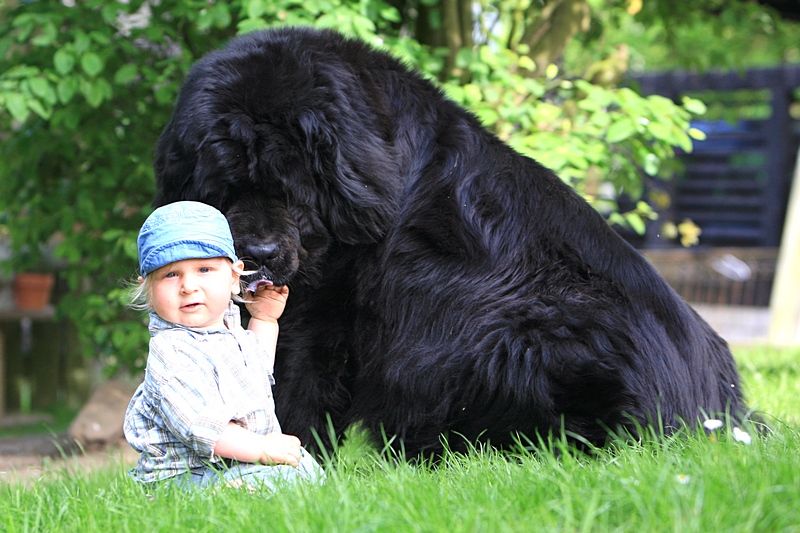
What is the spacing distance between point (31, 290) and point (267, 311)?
20.7 ft

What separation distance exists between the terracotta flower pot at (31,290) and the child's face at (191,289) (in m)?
6.30

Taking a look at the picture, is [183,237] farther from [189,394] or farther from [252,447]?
[252,447]

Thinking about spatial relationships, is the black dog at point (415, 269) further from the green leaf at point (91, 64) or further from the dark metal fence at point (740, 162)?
the dark metal fence at point (740, 162)

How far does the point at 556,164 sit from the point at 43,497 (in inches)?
95.5

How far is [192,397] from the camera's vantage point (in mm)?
2295

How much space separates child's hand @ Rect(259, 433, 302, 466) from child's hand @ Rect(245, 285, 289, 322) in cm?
40

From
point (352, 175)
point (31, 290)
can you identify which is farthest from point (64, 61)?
point (31, 290)

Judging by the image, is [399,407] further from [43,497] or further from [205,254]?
[43,497]

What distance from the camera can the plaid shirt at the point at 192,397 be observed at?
2.29 metres

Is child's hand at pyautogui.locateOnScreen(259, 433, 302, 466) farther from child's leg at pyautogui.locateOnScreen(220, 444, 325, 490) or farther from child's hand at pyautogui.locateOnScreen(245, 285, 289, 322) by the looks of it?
child's hand at pyautogui.locateOnScreen(245, 285, 289, 322)

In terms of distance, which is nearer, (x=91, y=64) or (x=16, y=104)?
(x=16, y=104)

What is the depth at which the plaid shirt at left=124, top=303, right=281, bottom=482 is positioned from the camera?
229 centimetres

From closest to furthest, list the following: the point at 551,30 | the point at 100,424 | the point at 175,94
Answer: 1. the point at 175,94
2. the point at 551,30
3. the point at 100,424

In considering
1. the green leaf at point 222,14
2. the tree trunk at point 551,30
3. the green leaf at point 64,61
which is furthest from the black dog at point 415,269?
the tree trunk at point 551,30
